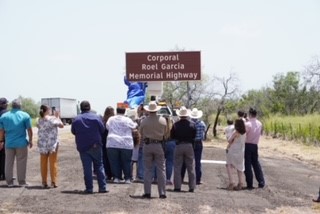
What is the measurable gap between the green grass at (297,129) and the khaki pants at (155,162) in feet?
80.7

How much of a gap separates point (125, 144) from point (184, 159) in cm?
132

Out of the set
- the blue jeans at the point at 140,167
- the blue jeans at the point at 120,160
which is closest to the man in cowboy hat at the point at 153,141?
the blue jeans at the point at 120,160

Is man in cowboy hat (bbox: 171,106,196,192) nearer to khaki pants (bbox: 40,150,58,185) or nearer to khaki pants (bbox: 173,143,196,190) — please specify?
khaki pants (bbox: 173,143,196,190)

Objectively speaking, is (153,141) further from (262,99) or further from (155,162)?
(262,99)

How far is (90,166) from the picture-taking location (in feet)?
40.6

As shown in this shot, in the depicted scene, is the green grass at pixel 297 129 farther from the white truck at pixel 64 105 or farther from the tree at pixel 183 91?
the white truck at pixel 64 105

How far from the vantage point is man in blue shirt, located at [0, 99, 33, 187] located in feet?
42.3

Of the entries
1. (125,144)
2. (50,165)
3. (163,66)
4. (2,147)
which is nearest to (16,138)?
(2,147)

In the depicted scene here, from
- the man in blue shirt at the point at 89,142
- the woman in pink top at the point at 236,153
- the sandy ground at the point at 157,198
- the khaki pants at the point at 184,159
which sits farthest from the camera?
the woman in pink top at the point at 236,153

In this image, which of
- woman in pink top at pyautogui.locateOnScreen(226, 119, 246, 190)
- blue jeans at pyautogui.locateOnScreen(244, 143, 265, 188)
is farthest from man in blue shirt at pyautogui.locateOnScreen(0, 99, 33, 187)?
blue jeans at pyautogui.locateOnScreen(244, 143, 265, 188)

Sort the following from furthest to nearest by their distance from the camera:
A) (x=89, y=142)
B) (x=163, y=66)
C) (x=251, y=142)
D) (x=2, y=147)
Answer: (x=163, y=66), (x=251, y=142), (x=2, y=147), (x=89, y=142)

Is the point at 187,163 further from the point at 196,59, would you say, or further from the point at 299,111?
the point at 299,111

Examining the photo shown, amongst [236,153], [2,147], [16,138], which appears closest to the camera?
[16,138]

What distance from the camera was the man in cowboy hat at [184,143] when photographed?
12891mm
